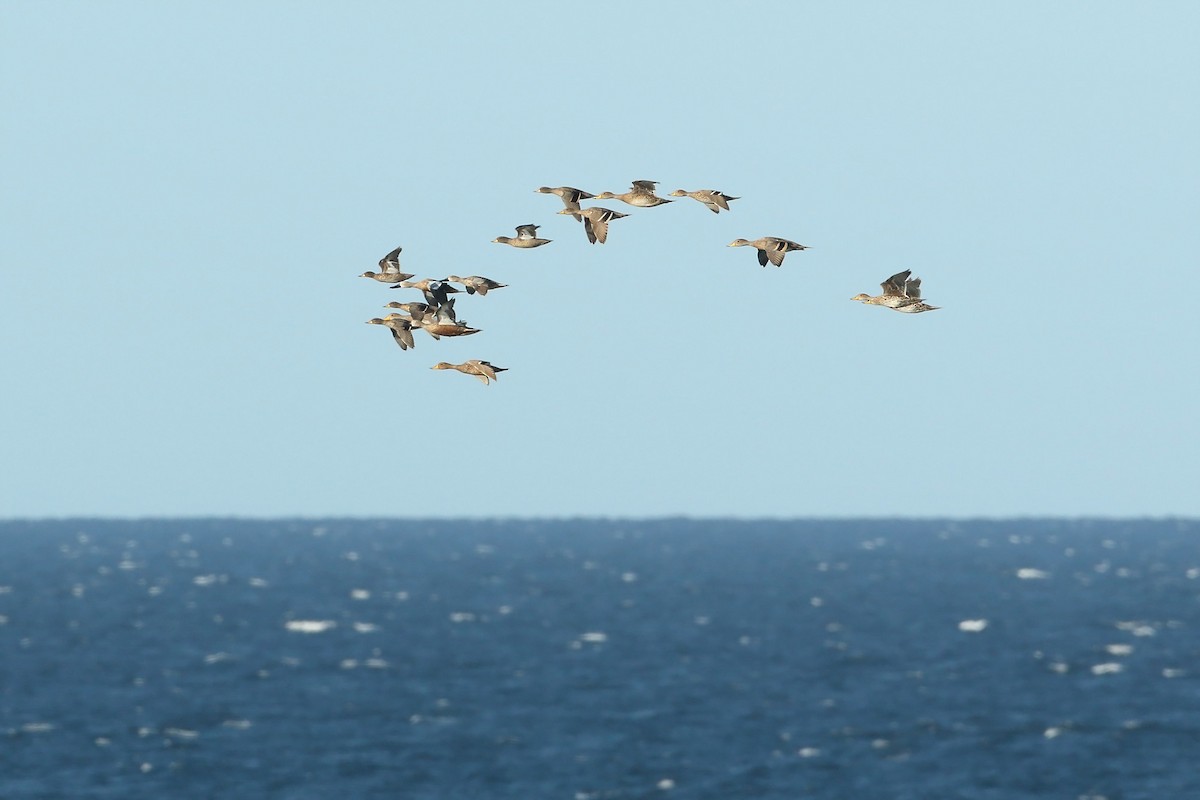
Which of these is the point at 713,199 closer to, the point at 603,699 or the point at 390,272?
the point at 390,272

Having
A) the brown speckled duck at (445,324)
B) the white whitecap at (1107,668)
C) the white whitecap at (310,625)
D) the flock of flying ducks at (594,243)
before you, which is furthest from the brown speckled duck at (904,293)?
the white whitecap at (310,625)

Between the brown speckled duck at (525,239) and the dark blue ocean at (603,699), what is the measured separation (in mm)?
55837

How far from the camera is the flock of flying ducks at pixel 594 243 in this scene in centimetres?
2333

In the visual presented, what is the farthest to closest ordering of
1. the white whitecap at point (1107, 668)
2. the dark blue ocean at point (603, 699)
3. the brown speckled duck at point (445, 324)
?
the white whitecap at point (1107, 668) → the dark blue ocean at point (603, 699) → the brown speckled duck at point (445, 324)

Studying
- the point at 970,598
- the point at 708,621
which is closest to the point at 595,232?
the point at 708,621

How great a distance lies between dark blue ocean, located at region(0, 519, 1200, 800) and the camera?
8031cm

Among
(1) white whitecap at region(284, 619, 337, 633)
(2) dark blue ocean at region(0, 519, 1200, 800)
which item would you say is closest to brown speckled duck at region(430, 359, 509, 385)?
(2) dark blue ocean at region(0, 519, 1200, 800)

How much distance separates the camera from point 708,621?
147625 mm

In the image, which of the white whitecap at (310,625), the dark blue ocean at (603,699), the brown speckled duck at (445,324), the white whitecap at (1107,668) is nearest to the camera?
the brown speckled duck at (445,324)

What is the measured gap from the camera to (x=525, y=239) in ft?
80.7

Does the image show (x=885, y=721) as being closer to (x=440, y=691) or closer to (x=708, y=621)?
(x=440, y=691)

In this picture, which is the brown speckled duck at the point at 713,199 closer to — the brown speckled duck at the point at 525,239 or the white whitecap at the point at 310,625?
the brown speckled duck at the point at 525,239

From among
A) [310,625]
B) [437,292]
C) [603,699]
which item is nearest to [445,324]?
[437,292]

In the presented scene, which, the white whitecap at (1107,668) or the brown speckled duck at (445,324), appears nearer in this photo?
the brown speckled duck at (445,324)
